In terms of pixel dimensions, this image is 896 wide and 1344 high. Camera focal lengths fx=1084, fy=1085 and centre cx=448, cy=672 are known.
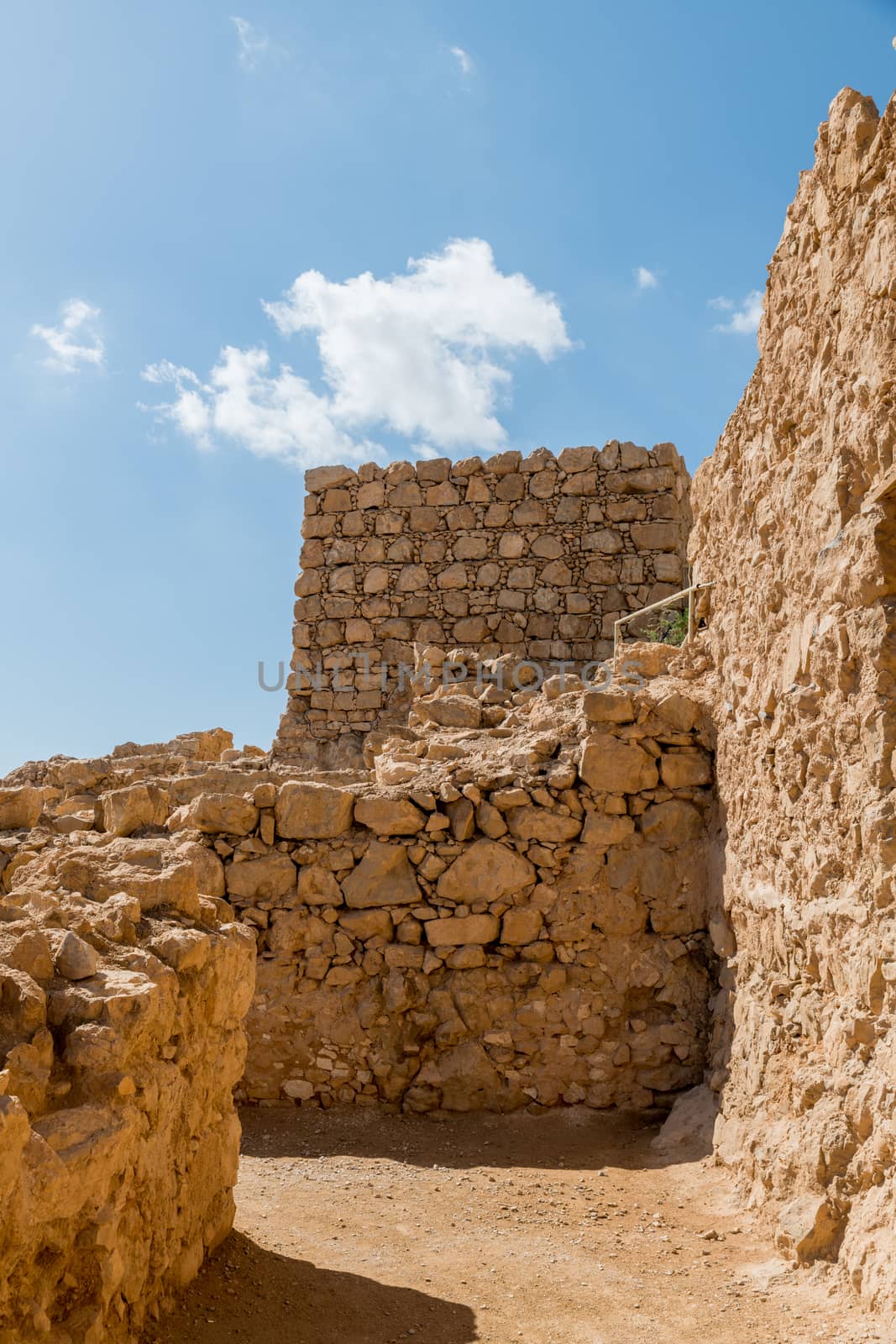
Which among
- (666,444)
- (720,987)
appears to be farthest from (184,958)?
(666,444)

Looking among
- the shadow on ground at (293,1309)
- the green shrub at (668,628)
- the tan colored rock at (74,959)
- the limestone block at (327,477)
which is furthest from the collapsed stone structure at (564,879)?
the limestone block at (327,477)

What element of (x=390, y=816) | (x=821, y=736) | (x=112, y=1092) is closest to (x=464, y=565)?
(x=390, y=816)

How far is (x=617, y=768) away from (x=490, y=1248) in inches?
107

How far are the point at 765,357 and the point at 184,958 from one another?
3.88 metres

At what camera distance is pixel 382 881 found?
246 inches

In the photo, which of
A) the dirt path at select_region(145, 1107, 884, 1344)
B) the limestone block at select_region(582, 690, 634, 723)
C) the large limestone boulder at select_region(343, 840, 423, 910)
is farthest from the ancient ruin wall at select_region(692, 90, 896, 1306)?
the large limestone boulder at select_region(343, 840, 423, 910)

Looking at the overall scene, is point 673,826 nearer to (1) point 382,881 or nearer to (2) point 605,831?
(2) point 605,831

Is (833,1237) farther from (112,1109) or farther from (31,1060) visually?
(31,1060)

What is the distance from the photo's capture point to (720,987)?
5809mm

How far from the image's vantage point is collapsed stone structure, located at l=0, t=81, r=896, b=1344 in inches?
128

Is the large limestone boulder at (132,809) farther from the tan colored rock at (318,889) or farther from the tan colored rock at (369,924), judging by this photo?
the tan colored rock at (369,924)

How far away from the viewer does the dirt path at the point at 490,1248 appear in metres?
3.59

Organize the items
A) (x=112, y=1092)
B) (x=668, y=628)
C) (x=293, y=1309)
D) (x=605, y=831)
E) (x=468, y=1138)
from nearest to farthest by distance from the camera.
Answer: (x=112, y=1092) → (x=293, y=1309) → (x=468, y=1138) → (x=605, y=831) → (x=668, y=628)

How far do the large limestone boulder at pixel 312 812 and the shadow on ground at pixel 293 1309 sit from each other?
2614mm
